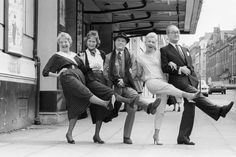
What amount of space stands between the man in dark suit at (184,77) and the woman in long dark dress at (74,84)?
3.13 ft

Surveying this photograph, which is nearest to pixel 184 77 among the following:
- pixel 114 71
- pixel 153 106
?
pixel 153 106

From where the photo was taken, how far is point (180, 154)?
627 centimetres

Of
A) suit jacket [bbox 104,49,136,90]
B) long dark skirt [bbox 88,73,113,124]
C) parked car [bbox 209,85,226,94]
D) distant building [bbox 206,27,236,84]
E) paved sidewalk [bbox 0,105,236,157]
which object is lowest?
paved sidewalk [bbox 0,105,236,157]

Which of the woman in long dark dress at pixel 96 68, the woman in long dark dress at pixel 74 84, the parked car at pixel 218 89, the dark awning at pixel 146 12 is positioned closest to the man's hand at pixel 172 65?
the woman in long dark dress at pixel 74 84

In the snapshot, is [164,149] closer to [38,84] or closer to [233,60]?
[38,84]

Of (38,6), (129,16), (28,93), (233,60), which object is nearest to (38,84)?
(28,93)

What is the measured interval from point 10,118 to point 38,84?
2083mm

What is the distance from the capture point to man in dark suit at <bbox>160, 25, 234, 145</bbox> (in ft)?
23.5

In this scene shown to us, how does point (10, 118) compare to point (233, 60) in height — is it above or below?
below

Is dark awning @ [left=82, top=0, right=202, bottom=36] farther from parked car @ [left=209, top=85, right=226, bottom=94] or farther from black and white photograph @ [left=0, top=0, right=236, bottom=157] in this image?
parked car @ [left=209, top=85, right=226, bottom=94]

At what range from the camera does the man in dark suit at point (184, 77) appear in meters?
7.18

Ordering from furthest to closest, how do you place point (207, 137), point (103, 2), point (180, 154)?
point (103, 2) → point (207, 137) → point (180, 154)

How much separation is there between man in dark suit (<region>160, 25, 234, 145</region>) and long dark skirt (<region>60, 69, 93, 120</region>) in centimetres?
124

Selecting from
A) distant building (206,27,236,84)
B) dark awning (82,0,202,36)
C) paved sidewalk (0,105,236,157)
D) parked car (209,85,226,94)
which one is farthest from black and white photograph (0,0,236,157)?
distant building (206,27,236,84)
